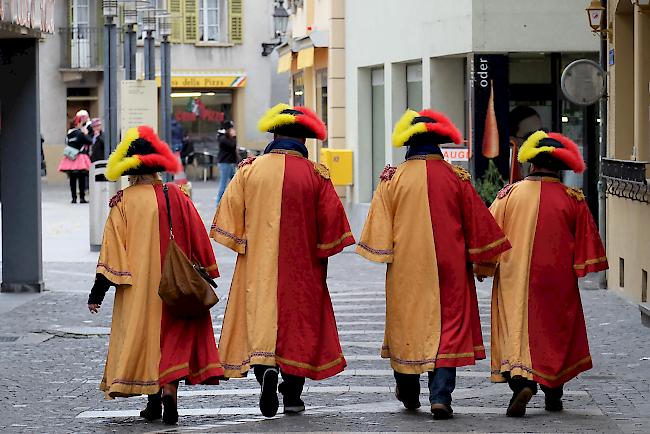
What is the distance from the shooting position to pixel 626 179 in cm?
1720

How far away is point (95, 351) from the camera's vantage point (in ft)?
44.2

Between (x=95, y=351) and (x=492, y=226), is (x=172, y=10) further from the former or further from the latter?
(x=492, y=226)

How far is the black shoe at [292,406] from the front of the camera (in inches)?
395

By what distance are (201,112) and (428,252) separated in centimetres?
4539

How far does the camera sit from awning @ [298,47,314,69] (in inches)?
1230

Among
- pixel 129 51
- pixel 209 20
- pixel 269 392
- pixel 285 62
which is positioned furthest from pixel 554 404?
pixel 209 20

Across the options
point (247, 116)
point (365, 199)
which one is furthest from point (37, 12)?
point (247, 116)

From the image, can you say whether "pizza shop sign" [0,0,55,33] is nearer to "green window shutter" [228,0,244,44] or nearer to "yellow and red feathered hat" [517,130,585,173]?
"yellow and red feathered hat" [517,130,585,173]

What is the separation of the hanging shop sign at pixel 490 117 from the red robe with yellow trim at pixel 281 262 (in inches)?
482

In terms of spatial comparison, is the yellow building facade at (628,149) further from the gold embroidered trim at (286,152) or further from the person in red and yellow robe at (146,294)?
the person in red and yellow robe at (146,294)

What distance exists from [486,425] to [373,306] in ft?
24.7

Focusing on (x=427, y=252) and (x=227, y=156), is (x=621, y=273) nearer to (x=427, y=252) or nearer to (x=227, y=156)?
(x=427, y=252)

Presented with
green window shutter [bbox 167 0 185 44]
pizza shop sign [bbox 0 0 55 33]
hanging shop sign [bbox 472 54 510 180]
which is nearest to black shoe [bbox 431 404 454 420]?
pizza shop sign [bbox 0 0 55 33]

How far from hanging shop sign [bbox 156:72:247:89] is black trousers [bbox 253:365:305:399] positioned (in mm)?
44812
